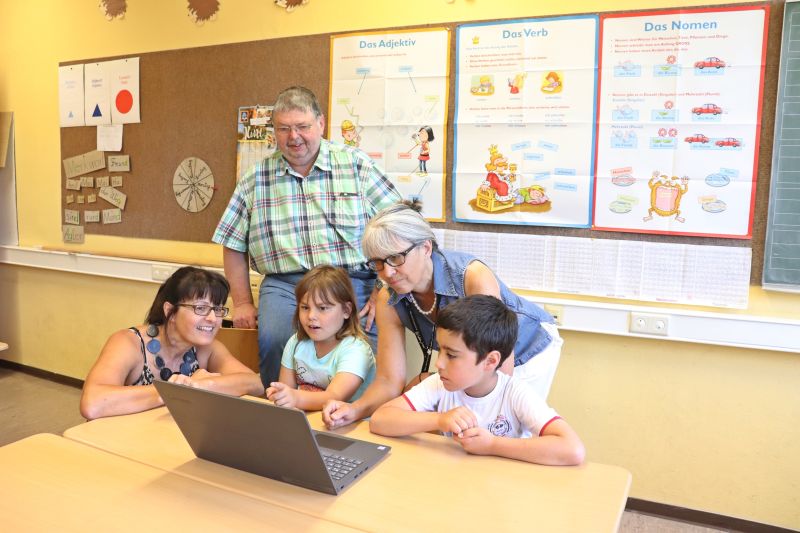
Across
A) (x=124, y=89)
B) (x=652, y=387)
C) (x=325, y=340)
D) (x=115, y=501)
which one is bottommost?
(x=652, y=387)

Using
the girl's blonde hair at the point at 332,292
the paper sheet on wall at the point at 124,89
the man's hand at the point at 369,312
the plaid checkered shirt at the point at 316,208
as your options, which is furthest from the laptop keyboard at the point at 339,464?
the paper sheet on wall at the point at 124,89

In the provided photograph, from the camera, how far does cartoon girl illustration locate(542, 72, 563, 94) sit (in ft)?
8.37

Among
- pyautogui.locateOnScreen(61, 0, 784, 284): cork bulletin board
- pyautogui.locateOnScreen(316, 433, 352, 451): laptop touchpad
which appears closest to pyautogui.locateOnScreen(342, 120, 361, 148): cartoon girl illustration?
pyautogui.locateOnScreen(61, 0, 784, 284): cork bulletin board

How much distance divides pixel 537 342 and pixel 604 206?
804 millimetres

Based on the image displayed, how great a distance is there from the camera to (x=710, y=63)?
2314mm

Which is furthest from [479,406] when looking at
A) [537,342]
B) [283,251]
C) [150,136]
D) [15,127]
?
[15,127]

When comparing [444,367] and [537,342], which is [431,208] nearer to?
[537,342]

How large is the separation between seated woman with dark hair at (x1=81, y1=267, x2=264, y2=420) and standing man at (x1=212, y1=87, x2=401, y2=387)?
17.7 inches

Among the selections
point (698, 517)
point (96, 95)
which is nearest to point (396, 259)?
point (698, 517)

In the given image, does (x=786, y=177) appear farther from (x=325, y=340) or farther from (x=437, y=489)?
(x=437, y=489)

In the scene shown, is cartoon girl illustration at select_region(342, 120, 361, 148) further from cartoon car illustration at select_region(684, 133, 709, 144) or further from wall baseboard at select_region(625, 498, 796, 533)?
wall baseboard at select_region(625, 498, 796, 533)

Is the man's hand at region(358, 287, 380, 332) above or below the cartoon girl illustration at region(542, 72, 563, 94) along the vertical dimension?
below

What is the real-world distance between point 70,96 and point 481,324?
11.2 ft

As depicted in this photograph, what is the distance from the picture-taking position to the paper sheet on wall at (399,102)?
2795mm
